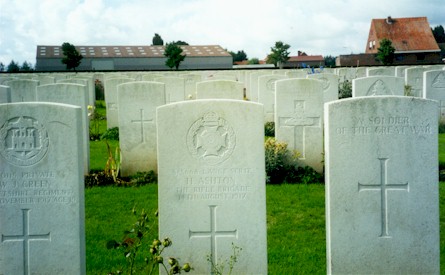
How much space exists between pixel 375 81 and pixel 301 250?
5091mm

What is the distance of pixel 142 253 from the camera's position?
17.4 ft

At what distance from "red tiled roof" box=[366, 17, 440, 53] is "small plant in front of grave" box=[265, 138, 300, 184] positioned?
4571cm

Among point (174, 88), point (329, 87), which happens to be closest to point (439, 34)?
point (174, 88)

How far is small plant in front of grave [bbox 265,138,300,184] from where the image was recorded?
816 centimetres

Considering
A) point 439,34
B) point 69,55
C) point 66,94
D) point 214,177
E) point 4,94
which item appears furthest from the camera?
point 439,34

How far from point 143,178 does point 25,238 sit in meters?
4.04

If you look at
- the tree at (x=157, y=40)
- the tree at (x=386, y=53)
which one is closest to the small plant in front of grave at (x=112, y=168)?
the tree at (x=386, y=53)

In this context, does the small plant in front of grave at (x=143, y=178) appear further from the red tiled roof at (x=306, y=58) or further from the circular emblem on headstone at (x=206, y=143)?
the red tiled roof at (x=306, y=58)

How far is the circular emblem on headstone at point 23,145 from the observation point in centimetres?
409

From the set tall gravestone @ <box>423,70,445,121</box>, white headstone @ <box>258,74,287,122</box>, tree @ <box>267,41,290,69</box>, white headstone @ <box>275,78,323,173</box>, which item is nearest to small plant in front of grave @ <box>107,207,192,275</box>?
white headstone @ <box>275,78,323,173</box>

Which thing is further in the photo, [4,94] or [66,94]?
[66,94]

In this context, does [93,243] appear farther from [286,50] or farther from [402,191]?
[286,50]

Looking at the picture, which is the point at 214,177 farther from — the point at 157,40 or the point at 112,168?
the point at 157,40

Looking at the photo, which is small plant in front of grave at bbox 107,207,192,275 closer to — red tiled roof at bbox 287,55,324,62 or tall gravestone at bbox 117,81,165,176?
tall gravestone at bbox 117,81,165,176
